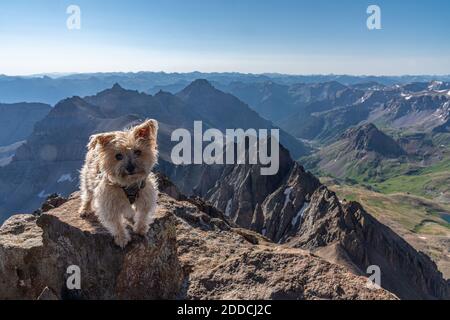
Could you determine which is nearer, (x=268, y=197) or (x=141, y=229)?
(x=141, y=229)

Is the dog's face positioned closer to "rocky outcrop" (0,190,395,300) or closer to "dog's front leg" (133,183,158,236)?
"dog's front leg" (133,183,158,236)

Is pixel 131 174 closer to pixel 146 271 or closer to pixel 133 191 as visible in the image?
pixel 133 191

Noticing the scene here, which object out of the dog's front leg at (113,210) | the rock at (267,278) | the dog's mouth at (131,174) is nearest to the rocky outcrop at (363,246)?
the rock at (267,278)

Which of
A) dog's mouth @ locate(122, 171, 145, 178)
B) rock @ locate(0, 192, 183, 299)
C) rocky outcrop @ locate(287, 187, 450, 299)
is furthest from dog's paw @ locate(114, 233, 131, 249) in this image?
rocky outcrop @ locate(287, 187, 450, 299)

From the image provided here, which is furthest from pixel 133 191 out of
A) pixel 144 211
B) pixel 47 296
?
pixel 47 296

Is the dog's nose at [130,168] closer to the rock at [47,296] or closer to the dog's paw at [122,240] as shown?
the dog's paw at [122,240]

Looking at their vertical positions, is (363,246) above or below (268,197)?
below
